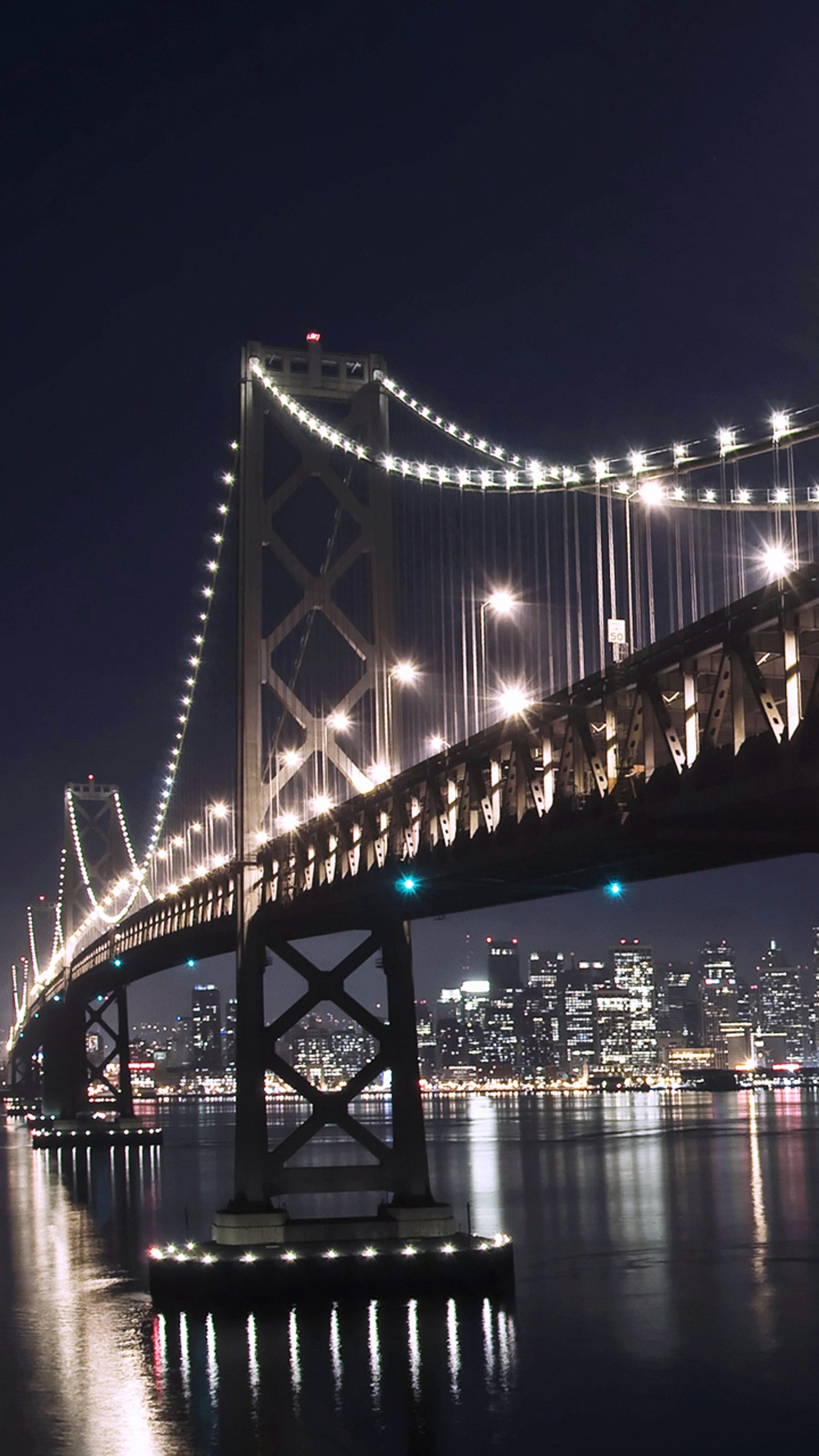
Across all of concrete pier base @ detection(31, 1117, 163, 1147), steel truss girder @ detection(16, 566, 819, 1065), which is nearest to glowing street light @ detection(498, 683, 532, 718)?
steel truss girder @ detection(16, 566, 819, 1065)

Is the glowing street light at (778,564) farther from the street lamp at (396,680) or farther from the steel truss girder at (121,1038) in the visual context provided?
the steel truss girder at (121,1038)

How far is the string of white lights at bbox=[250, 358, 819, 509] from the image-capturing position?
25344 millimetres

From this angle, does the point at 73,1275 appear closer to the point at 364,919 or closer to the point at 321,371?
the point at 364,919

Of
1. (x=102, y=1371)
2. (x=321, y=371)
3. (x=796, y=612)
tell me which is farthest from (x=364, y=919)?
(x=796, y=612)

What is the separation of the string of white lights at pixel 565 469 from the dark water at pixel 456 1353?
45.5 ft

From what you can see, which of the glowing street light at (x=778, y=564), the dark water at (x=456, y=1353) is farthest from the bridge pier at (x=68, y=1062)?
the glowing street light at (x=778, y=564)

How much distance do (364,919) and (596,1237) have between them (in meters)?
23.0

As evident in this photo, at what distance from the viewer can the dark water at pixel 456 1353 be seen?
2617cm

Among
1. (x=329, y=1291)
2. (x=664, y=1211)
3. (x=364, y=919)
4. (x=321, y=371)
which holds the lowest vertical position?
(x=664, y=1211)

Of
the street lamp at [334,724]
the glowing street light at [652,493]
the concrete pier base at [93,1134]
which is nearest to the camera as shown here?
the glowing street light at [652,493]

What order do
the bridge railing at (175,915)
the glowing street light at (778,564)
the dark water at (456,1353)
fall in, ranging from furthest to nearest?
the bridge railing at (175,915)
the dark water at (456,1353)
the glowing street light at (778,564)

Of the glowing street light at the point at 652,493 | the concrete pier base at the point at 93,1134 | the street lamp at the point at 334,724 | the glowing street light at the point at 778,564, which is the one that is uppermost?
the glowing street light at the point at 652,493

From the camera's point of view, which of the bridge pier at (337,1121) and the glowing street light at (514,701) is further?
the bridge pier at (337,1121)

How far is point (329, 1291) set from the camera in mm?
31969
